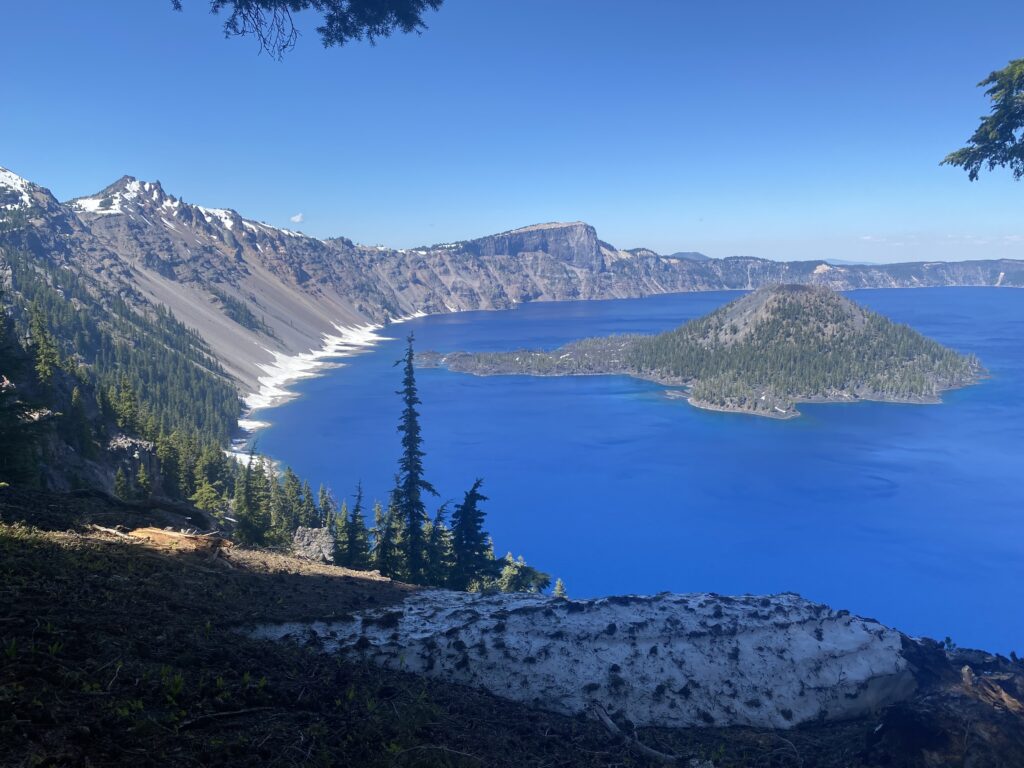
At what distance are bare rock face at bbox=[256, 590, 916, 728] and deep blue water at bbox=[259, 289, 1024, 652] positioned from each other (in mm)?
50816

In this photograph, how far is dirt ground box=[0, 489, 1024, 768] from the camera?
656 cm

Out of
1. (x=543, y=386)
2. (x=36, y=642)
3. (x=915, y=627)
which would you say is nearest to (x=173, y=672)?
(x=36, y=642)

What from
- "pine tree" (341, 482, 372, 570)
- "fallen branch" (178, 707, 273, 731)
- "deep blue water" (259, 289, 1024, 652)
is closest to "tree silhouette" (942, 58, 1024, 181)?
"fallen branch" (178, 707, 273, 731)

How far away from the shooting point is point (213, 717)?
293 inches

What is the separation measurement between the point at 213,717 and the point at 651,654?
1003 cm

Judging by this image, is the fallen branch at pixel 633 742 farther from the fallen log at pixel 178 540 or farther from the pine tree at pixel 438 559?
the pine tree at pixel 438 559

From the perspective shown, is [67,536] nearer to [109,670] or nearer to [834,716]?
[109,670]

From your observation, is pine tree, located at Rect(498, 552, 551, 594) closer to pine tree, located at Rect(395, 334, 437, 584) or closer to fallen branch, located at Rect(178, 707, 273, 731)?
pine tree, located at Rect(395, 334, 437, 584)

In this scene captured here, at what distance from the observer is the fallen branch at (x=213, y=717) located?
22.9ft

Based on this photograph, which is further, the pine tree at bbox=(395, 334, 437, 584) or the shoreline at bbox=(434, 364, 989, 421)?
the shoreline at bbox=(434, 364, 989, 421)

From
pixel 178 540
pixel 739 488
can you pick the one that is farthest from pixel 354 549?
pixel 739 488

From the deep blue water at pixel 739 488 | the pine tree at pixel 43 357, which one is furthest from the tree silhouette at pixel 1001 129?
the deep blue water at pixel 739 488

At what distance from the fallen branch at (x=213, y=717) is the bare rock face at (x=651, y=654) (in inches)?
→ 174

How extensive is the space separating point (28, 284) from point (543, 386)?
13615 centimetres
